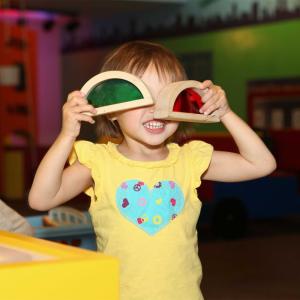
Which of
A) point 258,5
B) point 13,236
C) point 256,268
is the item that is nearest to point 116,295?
point 13,236

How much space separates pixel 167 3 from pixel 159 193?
24.9ft

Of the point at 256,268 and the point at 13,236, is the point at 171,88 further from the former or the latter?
the point at 256,268

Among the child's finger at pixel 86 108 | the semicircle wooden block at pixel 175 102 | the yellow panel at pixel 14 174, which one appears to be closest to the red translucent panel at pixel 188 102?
the semicircle wooden block at pixel 175 102

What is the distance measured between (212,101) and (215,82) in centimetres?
681

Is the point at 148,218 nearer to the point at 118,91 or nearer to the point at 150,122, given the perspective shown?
the point at 150,122

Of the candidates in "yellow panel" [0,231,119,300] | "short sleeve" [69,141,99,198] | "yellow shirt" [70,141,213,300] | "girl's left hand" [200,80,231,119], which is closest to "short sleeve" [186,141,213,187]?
"yellow shirt" [70,141,213,300]

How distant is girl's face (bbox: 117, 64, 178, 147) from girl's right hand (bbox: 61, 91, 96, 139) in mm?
144

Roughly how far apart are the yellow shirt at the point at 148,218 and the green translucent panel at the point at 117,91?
0.73ft

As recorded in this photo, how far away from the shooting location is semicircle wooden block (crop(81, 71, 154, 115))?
1426 millimetres

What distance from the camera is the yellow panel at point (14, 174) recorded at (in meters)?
8.83

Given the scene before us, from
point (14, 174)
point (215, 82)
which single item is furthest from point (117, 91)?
point (14, 174)

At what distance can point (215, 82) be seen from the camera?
27.4 ft

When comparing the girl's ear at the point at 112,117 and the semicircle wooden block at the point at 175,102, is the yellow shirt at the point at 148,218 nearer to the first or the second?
the girl's ear at the point at 112,117

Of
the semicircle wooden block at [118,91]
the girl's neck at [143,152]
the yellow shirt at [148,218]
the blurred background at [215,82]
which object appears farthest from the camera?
the blurred background at [215,82]
